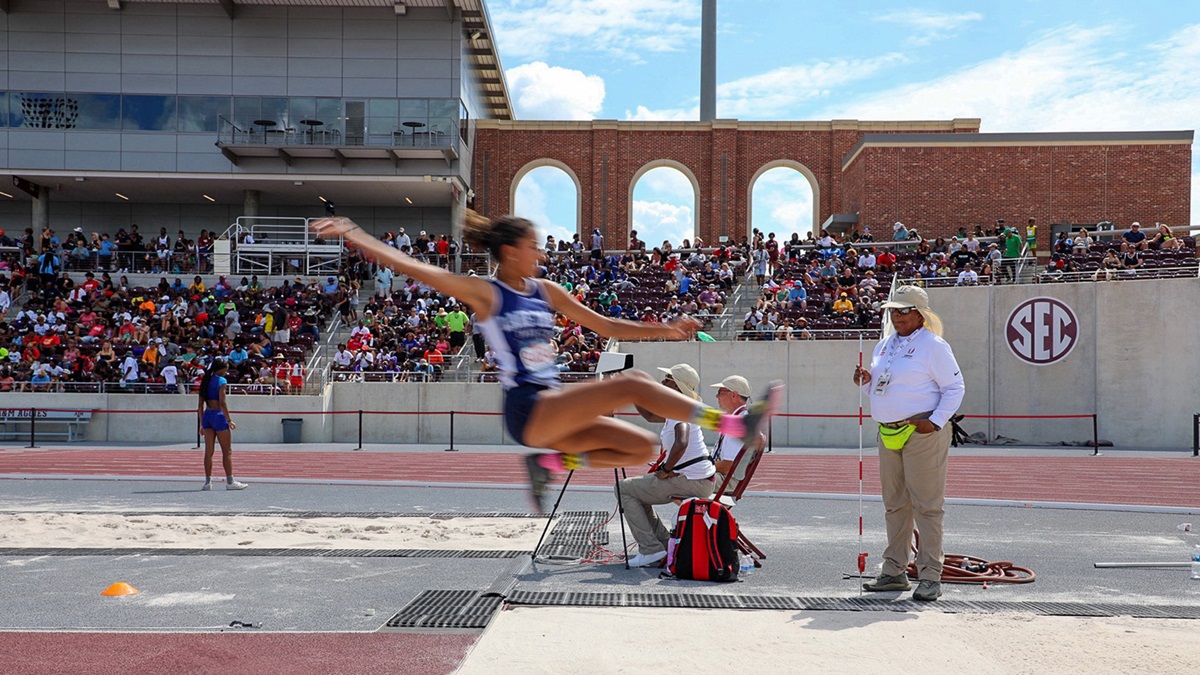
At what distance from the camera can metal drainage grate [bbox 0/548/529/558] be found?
969cm

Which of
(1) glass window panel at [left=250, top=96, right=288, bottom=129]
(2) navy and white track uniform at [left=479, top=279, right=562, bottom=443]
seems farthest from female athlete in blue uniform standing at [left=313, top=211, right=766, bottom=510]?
(1) glass window panel at [left=250, top=96, right=288, bottom=129]

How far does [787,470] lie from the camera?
18969mm

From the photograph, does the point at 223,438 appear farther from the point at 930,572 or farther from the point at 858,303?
the point at 858,303

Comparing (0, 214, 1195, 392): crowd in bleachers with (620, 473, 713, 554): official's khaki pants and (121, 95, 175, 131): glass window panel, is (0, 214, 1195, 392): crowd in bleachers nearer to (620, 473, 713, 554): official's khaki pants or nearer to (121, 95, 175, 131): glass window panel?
(121, 95, 175, 131): glass window panel

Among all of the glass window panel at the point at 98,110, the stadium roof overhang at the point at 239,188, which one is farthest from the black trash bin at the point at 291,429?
the glass window panel at the point at 98,110

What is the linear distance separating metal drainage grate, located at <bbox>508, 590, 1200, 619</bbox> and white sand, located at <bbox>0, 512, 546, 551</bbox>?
245cm

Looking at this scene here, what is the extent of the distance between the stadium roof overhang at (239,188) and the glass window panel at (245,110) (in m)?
1.91

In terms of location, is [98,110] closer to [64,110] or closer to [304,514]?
[64,110]

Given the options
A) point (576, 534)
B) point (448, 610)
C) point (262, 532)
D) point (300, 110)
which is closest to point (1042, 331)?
point (576, 534)

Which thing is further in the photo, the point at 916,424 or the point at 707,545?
the point at 707,545

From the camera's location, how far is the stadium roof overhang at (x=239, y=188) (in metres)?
37.9

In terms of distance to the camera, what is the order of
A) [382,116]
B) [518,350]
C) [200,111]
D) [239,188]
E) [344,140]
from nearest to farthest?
[518,350] → [344,140] → [382,116] → [200,111] → [239,188]

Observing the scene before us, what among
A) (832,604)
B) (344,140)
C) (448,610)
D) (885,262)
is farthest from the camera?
(344,140)

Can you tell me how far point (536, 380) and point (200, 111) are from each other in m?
36.5
